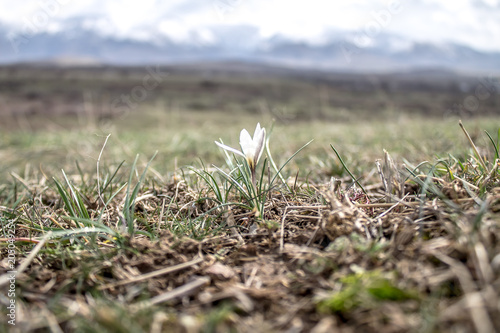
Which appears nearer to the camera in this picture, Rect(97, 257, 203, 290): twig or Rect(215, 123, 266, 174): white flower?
Rect(97, 257, 203, 290): twig

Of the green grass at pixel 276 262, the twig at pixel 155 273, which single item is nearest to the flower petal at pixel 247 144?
the green grass at pixel 276 262

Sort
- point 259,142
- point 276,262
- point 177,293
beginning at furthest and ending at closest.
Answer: point 259,142, point 276,262, point 177,293

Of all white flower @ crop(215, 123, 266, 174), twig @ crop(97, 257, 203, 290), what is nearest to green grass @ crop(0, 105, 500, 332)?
twig @ crop(97, 257, 203, 290)

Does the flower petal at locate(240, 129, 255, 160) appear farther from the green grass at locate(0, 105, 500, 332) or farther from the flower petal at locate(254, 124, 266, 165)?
the green grass at locate(0, 105, 500, 332)

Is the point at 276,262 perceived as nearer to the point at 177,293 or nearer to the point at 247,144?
the point at 177,293

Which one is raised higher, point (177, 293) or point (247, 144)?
point (247, 144)

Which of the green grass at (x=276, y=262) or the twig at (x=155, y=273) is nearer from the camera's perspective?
the green grass at (x=276, y=262)

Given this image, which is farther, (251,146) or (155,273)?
(251,146)

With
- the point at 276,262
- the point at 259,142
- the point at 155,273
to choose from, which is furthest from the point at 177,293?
the point at 259,142

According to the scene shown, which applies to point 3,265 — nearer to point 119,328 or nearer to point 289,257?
point 119,328

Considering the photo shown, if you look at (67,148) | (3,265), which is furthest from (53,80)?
(3,265)

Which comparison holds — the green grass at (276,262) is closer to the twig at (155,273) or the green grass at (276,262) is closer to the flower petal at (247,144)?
the twig at (155,273)
